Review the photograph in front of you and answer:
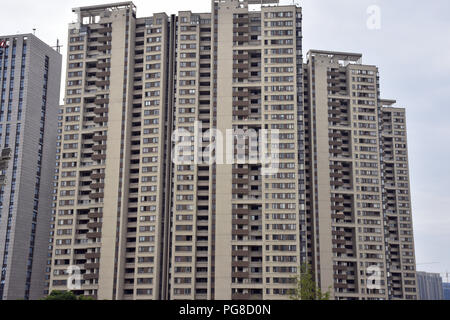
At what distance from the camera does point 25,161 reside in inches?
4259

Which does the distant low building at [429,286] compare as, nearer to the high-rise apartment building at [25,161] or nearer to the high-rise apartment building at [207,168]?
the high-rise apartment building at [207,168]

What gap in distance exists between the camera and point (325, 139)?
97.4 meters

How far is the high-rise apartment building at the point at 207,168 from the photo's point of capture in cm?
7994

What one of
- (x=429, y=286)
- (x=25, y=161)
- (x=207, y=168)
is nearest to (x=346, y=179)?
(x=207, y=168)

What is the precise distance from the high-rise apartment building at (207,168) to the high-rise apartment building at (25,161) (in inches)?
838

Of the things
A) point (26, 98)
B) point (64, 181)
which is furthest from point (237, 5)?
point (26, 98)

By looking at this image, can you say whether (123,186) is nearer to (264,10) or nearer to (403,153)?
(264,10)

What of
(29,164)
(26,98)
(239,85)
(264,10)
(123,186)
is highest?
(264,10)

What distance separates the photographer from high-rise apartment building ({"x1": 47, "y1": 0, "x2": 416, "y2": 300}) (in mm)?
79938

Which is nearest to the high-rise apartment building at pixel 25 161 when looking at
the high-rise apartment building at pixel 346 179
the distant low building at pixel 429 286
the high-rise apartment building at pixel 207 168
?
the high-rise apartment building at pixel 207 168

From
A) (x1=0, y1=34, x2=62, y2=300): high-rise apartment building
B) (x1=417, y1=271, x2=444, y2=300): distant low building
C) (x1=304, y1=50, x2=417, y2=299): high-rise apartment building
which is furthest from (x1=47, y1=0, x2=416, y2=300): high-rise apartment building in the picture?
(x1=417, y1=271, x2=444, y2=300): distant low building

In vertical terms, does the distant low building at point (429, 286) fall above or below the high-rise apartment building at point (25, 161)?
below

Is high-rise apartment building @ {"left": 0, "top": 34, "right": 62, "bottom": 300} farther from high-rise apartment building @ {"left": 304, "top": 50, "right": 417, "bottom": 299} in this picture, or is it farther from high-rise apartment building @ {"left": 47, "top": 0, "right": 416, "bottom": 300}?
high-rise apartment building @ {"left": 304, "top": 50, "right": 417, "bottom": 299}

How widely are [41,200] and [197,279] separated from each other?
Answer: 4933 centimetres
